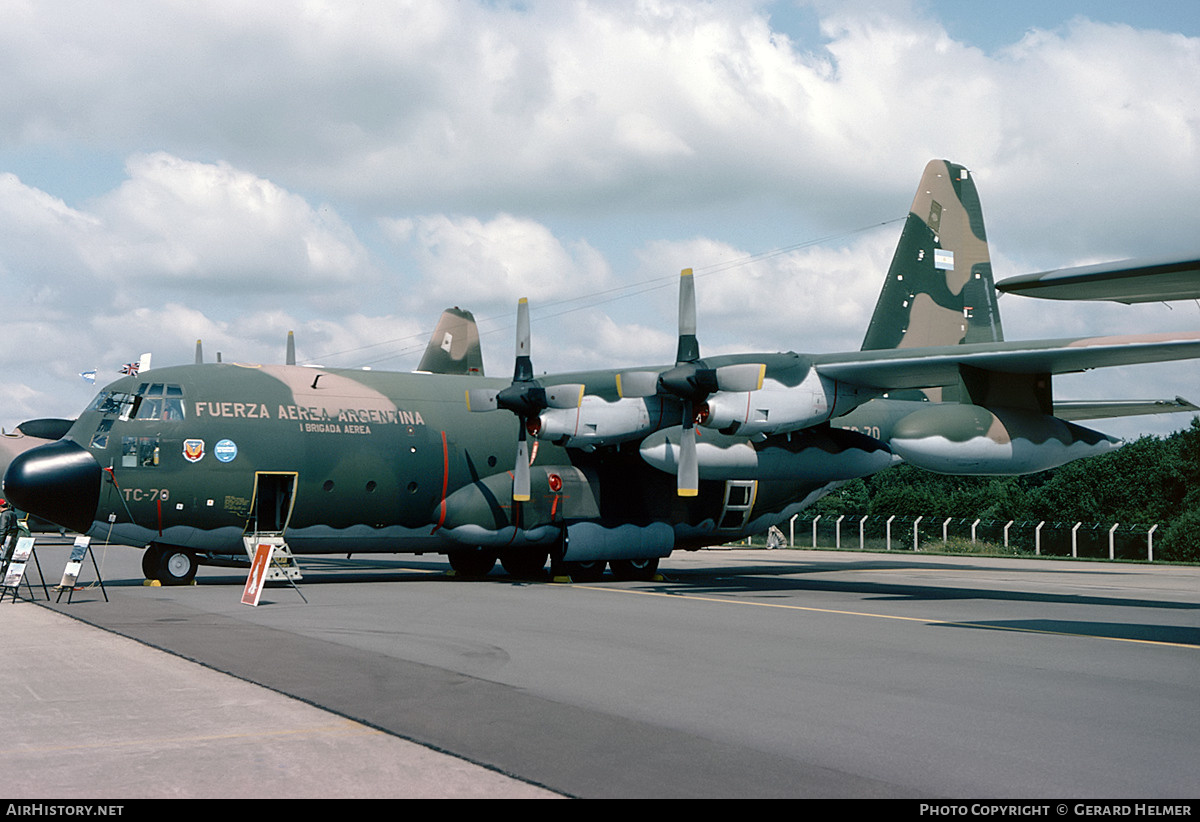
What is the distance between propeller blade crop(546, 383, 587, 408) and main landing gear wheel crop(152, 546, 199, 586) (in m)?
8.08

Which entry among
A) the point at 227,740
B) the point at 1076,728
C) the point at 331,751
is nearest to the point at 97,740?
the point at 227,740

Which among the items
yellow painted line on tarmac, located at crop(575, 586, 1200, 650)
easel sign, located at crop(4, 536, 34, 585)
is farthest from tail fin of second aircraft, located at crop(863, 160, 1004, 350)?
easel sign, located at crop(4, 536, 34, 585)

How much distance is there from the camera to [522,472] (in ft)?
73.5

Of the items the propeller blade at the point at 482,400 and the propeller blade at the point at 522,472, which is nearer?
the propeller blade at the point at 522,472

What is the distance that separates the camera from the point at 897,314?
90.4 ft

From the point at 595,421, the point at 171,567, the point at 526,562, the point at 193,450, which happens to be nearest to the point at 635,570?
the point at 526,562

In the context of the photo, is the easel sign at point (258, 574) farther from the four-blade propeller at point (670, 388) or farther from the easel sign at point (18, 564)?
the four-blade propeller at point (670, 388)

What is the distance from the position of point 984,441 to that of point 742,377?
4647 mm

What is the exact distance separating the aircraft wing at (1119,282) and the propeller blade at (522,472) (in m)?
14.3

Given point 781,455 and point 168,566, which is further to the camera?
point 781,455

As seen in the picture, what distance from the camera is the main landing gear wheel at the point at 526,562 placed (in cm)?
2497

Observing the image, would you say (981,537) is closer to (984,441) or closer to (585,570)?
(585,570)

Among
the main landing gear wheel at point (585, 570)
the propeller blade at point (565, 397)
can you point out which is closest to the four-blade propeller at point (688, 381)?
the propeller blade at point (565, 397)

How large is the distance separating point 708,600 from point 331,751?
1255 centimetres
